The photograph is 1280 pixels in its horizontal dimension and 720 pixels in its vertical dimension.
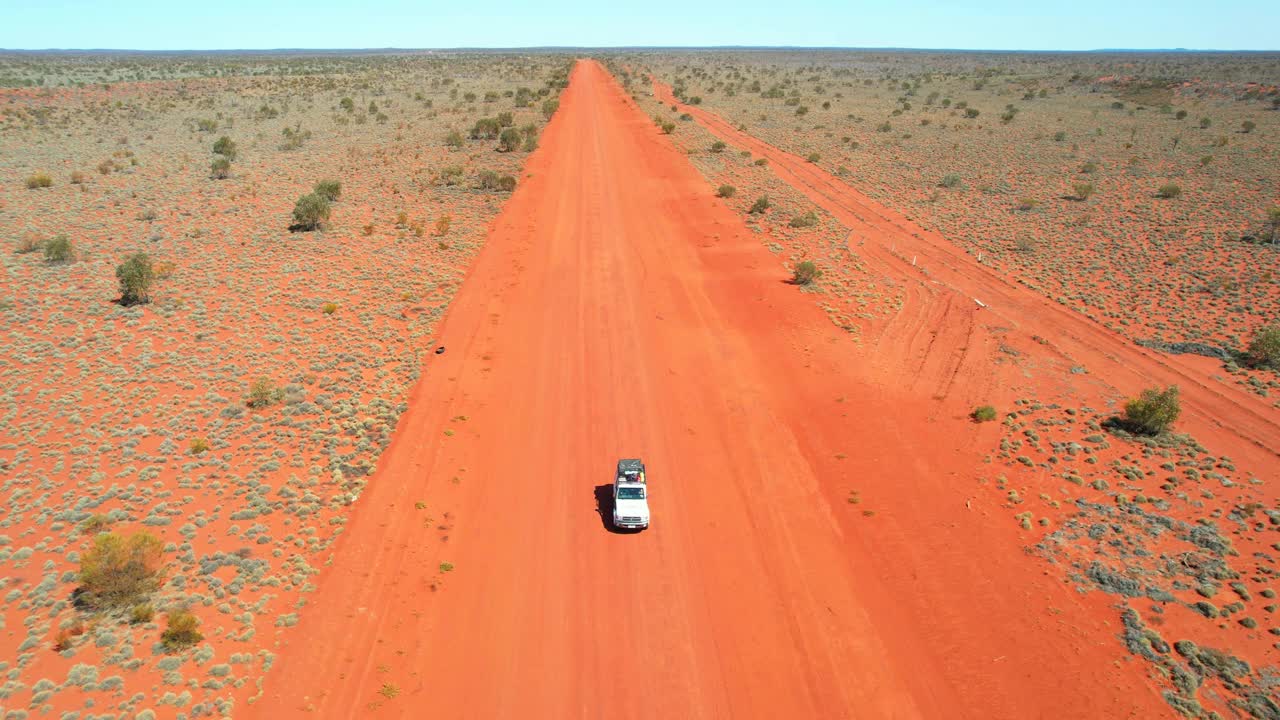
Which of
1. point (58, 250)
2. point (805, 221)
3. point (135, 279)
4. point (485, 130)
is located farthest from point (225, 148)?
point (805, 221)

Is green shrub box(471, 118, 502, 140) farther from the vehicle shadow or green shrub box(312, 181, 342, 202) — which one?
the vehicle shadow

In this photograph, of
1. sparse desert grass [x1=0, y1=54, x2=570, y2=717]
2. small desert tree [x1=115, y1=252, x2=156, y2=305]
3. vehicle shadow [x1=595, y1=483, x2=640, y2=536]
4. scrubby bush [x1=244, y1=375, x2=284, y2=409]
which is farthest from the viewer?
small desert tree [x1=115, y1=252, x2=156, y2=305]

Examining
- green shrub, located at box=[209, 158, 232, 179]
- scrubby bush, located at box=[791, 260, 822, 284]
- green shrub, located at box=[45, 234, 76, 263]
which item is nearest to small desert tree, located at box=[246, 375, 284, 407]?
green shrub, located at box=[45, 234, 76, 263]

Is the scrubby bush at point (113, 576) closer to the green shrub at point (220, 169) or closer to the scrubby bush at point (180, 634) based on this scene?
the scrubby bush at point (180, 634)

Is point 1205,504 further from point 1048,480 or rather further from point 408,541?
point 408,541

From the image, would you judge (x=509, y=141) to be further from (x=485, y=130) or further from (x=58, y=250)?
(x=58, y=250)

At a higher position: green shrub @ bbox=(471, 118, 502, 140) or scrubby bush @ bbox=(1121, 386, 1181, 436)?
green shrub @ bbox=(471, 118, 502, 140)

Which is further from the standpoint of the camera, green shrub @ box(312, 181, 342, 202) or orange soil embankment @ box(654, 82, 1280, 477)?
green shrub @ box(312, 181, 342, 202)

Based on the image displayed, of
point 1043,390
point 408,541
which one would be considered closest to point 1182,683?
point 1043,390

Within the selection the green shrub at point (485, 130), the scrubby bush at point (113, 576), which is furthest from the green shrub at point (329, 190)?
the scrubby bush at point (113, 576)
